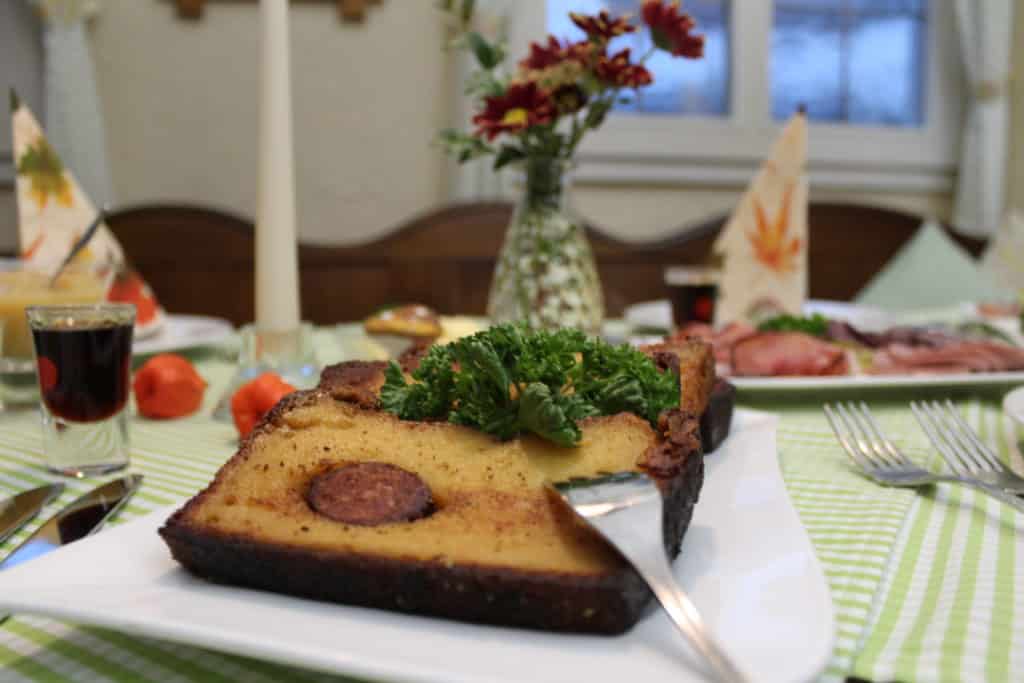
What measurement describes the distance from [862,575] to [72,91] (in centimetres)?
441

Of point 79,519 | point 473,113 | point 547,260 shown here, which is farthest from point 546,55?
point 473,113

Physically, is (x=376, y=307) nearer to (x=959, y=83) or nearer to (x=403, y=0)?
(x=403, y=0)

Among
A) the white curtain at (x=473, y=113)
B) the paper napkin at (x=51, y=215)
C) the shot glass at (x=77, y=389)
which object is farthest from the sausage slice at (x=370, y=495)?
the white curtain at (x=473, y=113)

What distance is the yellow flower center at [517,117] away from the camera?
1.73 metres

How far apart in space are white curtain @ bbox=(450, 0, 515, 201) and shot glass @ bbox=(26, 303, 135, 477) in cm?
337

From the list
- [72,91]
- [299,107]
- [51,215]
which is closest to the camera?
[51,215]

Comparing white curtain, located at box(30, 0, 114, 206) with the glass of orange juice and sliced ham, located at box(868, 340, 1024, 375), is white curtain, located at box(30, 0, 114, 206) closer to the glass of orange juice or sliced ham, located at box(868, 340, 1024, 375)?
the glass of orange juice

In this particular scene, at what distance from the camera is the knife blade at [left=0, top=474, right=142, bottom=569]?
83 centimetres

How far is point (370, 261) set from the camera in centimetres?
426

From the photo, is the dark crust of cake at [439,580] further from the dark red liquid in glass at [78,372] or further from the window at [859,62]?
the window at [859,62]

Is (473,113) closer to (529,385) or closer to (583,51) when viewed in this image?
(583,51)

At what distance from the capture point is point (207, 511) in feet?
2.41

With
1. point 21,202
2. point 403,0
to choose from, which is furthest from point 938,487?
point 403,0

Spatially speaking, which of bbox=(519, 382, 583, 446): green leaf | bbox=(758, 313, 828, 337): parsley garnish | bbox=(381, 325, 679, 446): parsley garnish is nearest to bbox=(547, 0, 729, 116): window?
bbox=(758, 313, 828, 337): parsley garnish
